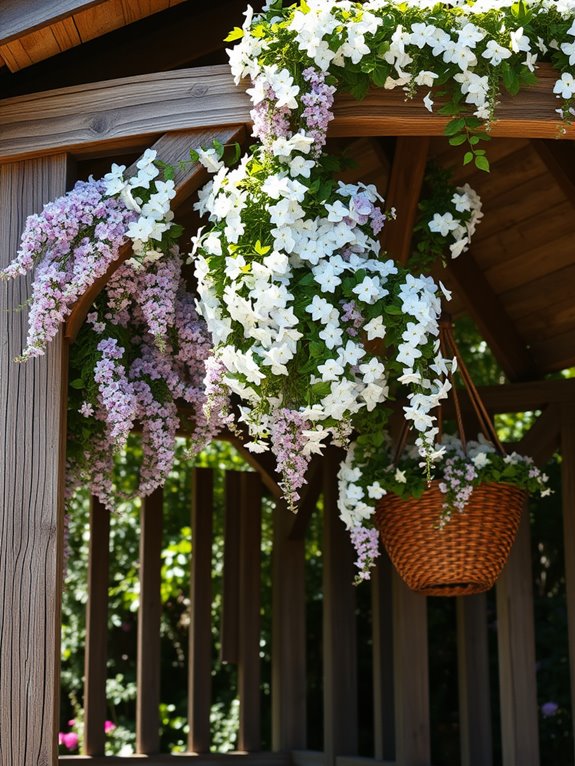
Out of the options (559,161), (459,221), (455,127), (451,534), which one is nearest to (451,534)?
(451,534)

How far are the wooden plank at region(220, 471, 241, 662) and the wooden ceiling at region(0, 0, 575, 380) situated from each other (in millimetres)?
1063

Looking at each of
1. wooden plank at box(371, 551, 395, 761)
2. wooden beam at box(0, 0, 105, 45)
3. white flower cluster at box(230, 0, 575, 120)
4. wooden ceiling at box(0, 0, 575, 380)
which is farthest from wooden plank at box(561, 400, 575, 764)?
wooden beam at box(0, 0, 105, 45)

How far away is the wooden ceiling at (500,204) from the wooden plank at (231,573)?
1.06 meters

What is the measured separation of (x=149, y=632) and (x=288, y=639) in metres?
0.52

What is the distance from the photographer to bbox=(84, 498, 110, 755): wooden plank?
3818 millimetres

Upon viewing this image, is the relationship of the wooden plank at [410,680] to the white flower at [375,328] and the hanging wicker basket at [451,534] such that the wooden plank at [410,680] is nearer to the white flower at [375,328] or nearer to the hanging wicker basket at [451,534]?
the hanging wicker basket at [451,534]

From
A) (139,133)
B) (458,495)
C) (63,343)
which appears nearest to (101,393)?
(63,343)

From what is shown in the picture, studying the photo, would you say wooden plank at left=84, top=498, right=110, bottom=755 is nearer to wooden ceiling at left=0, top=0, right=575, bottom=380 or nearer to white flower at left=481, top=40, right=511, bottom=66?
wooden ceiling at left=0, top=0, right=575, bottom=380

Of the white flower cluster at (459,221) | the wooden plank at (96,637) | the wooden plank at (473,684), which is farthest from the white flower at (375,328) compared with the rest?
the wooden plank at (96,637)

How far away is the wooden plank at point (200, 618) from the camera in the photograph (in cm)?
399

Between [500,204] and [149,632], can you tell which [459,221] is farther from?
[149,632]

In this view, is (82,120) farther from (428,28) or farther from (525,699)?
(525,699)

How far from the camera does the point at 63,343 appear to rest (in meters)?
2.48

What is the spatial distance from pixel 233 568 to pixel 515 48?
2.47 metres
